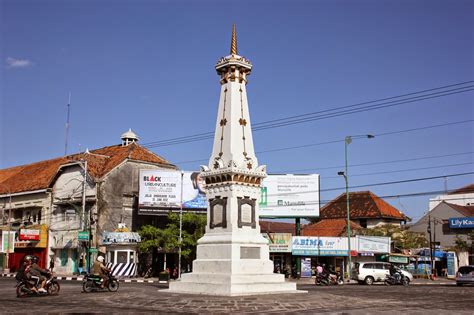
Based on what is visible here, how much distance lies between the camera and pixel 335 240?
4694cm

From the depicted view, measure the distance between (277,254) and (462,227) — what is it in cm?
2589

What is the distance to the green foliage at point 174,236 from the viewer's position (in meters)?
43.8

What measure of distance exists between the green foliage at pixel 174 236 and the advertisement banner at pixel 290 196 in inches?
283

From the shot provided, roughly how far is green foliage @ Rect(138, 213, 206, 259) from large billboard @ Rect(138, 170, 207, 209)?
191cm

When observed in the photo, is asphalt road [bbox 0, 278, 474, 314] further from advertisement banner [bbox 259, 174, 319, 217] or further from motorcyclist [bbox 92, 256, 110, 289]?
advertisement banner [bbox 259, 174, 319, 217]

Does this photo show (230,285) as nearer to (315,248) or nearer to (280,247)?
(280,247)

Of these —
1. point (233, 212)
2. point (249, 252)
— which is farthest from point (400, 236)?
point (233, 212)

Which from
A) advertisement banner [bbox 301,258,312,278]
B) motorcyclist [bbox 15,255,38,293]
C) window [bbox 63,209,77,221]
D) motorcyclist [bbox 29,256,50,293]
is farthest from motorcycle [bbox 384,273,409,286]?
window [bbox 63,209,77,221]

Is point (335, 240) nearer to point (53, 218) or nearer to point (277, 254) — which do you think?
point (277, 254)

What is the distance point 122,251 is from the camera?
4459cm

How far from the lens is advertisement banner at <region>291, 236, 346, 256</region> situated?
46.2 m

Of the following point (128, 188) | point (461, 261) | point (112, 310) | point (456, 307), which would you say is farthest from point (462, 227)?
point (112, 310)

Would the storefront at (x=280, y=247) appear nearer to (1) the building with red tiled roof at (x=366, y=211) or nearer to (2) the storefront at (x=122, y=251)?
(2) the storefront at (x=122, y=251)

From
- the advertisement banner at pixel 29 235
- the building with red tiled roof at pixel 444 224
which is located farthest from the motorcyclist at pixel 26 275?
the building with red tiled roof at pixel 444 224
